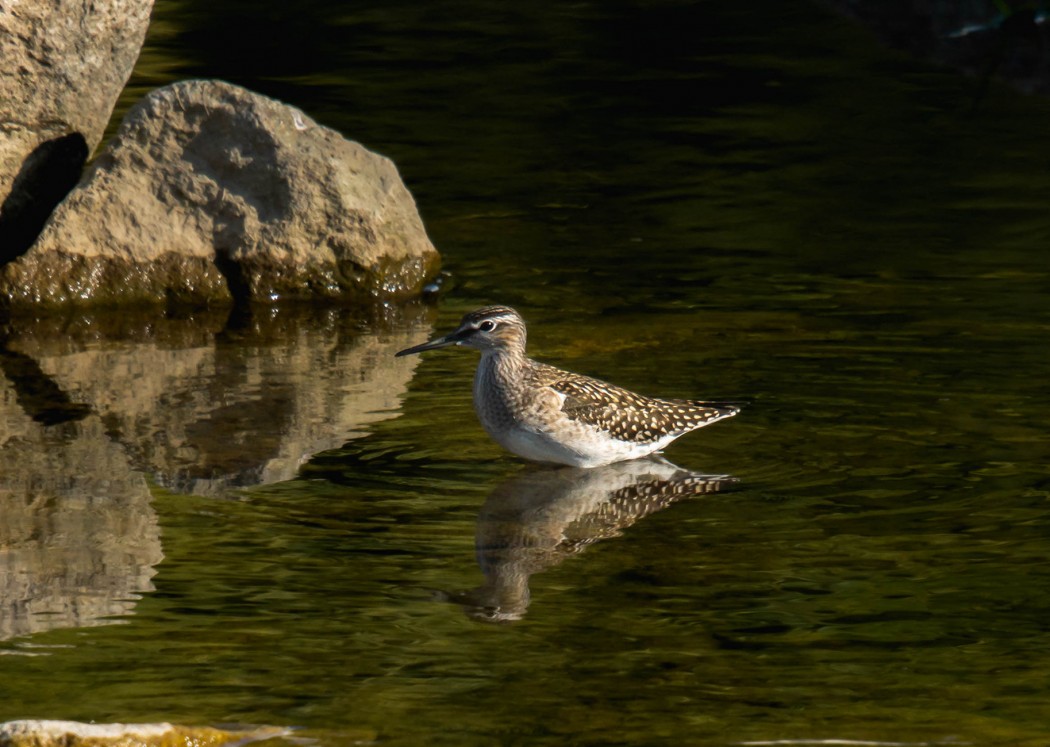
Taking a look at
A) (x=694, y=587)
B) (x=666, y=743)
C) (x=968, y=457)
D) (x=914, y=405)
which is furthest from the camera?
(x=914, y=405)

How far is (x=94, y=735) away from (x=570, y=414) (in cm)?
435

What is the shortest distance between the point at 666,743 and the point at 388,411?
474 centimetres

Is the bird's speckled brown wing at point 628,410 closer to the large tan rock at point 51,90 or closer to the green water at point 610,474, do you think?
the green water at point 610,474

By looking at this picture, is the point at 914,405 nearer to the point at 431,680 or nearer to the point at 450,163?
the point at 431,680

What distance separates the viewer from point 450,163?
1667 centimetres

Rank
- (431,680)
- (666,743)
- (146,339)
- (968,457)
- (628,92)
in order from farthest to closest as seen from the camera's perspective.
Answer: (628,92) → (146,339) → (968,457) → (431,680) → (666,743)

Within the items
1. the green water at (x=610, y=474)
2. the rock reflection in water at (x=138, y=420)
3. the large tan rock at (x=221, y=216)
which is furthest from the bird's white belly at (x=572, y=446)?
the large tan rock at (x=221, y=216)

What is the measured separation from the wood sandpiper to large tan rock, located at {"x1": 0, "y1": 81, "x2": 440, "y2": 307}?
3.28 m

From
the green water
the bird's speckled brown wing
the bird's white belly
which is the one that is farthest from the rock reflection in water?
the bird's speckled brown wing

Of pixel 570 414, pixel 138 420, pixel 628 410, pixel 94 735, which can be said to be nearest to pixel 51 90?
pixel 138 420

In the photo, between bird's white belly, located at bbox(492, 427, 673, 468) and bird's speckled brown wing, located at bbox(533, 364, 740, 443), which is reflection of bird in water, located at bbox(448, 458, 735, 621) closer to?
bird's white belly, located at bbox(492, 427, 673, 468)

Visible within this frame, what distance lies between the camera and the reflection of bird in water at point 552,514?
804 centimetres

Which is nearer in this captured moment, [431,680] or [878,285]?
[431,680]

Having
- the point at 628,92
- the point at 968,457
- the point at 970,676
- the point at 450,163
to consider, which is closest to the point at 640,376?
the point at 968,457
